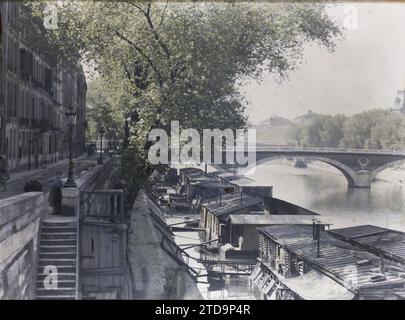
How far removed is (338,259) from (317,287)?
5.33 feet

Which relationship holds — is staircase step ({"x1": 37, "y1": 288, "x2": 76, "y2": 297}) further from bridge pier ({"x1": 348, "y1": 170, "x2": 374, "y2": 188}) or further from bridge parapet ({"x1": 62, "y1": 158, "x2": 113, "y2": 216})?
bridge pier ({"x1": 348, "y1": 170, "x2": 374, "y2": 188})

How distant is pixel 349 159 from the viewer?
2441 inches

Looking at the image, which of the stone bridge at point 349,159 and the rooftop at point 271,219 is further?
the stone bridge at point 349,159

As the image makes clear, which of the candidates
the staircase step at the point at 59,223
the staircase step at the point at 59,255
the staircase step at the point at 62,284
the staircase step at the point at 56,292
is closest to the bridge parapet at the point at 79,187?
the staircase step at the point at 59,223

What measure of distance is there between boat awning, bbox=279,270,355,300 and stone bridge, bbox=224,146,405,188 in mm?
43289

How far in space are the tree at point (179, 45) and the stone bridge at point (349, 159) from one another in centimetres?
4316

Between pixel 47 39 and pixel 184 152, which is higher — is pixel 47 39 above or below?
above

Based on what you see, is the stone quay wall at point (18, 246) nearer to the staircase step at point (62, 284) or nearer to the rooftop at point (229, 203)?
the staircase step at point (62, 284)

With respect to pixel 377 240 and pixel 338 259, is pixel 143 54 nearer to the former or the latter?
pixel 338 259

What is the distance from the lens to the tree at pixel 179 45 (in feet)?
51.3

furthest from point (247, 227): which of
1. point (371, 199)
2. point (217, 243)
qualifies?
point (371, 199)
